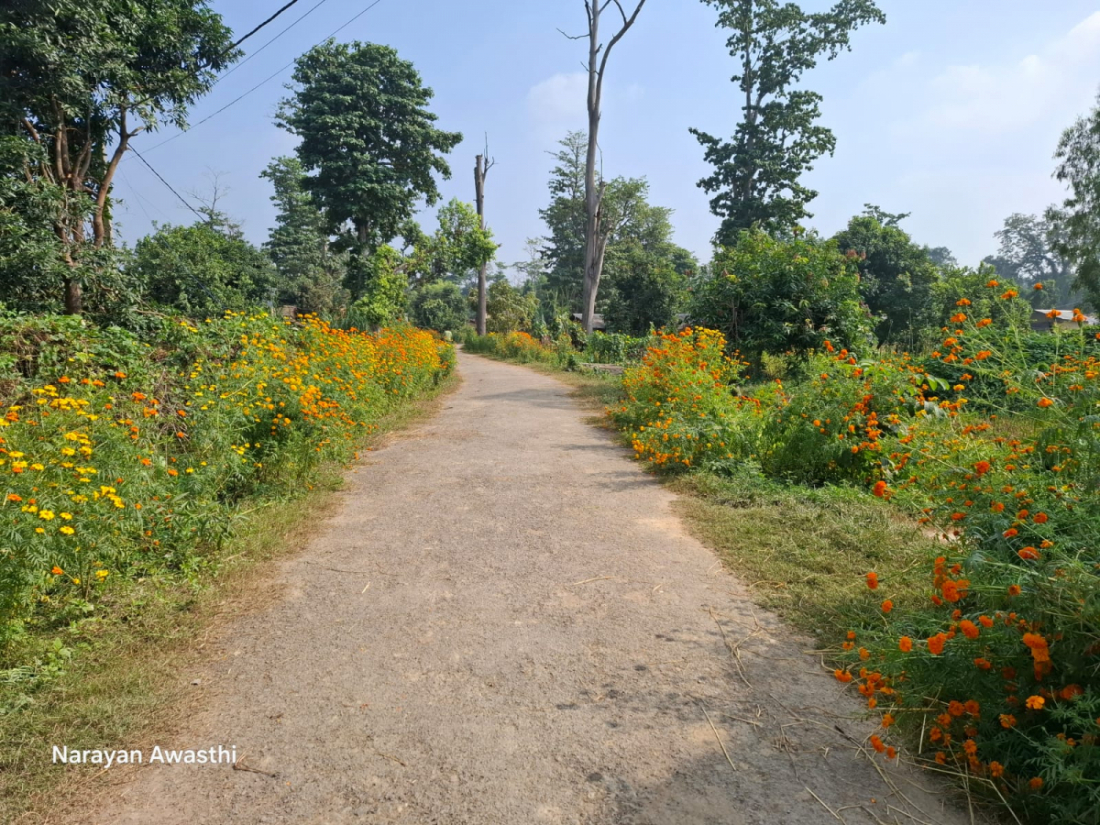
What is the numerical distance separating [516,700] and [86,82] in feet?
38.6

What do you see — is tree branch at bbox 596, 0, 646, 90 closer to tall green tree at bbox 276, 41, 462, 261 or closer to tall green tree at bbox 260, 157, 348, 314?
tall green tree at bbox 276, 41, 462, 261

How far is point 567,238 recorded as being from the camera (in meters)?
47.2

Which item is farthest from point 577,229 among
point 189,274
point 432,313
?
point 189,274

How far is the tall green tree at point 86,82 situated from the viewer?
866cm

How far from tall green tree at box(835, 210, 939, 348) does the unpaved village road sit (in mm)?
26342

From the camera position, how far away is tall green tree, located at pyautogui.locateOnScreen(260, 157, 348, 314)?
36.4m

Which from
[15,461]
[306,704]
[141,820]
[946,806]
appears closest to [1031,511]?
[946,806]

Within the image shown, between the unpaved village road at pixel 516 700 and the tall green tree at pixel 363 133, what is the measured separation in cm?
2176

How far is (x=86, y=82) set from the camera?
9.66 metres

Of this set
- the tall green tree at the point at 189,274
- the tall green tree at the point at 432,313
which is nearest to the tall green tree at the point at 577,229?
the tall green tree at the point at 432,313

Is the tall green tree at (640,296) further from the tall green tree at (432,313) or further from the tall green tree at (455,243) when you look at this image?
the tall green tree at (432,313)

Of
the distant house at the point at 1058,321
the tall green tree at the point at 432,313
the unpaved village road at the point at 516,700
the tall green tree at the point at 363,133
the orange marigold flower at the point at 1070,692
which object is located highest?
the tall green tree at the point at 363,133

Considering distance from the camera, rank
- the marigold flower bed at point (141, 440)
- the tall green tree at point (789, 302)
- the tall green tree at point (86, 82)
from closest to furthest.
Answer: the marigold flower bed at point (141, 440), the tall green tree at point (86, 82), the tall green tree at point (789, 302)

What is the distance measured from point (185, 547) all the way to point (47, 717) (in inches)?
56.0
